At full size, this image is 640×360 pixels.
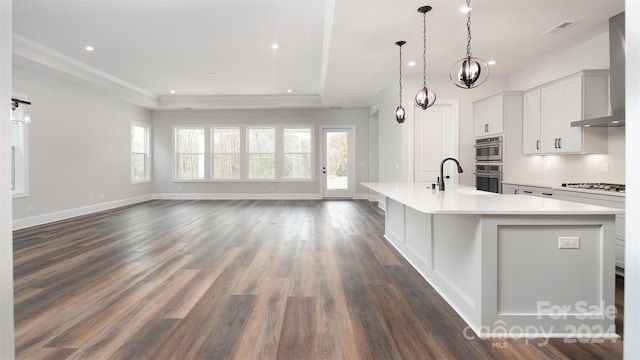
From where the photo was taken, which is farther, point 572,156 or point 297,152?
point 297,152

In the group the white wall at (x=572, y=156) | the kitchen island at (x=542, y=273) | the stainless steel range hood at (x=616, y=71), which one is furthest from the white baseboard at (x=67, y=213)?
the stainless steel range hood at (x=616, y=71)

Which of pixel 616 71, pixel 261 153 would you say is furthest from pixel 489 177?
pixel 261 153

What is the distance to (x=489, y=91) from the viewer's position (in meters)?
6.36

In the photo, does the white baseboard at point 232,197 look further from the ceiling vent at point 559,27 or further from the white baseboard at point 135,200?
the ceiling vent at point 559,27

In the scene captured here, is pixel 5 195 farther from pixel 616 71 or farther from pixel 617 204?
pixel 616 71

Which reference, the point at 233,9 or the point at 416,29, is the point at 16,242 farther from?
the point at 416,29

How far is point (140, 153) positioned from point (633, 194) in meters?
11.1

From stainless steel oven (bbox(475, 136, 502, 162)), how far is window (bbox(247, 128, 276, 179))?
20.2 feet

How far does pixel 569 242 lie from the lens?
2.23m

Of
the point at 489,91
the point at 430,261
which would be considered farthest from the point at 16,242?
the point at 489,91

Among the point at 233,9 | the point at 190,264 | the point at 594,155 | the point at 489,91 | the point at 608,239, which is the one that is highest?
A: the point at 233,9

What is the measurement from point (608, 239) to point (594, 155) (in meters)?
3.14

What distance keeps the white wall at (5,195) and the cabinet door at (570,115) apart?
5.30 meters

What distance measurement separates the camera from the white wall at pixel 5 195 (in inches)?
35.6
